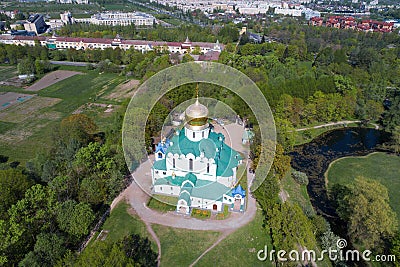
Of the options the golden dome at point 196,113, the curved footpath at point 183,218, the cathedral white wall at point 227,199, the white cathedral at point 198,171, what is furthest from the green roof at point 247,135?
the golden dome at point 196,113

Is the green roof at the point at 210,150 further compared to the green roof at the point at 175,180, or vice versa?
the green roof at the point at 175,180

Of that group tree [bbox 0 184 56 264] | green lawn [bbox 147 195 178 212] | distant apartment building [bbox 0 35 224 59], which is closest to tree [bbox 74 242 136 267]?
tree [bbox 0 184 56 264]

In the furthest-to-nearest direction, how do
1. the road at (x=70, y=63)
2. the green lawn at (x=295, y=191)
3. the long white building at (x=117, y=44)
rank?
1. the long white building at (x=117, y=44)
2. the road at (x=70, y=63)
3. the green lawn at (x=295, y=191)

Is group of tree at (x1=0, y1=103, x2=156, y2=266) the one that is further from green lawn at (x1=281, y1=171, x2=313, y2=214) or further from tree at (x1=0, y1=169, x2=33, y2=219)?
green lawn at (x1=281, y1=171, x2=313, y2=214)

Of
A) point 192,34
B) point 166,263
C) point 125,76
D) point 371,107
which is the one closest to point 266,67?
point 371,107

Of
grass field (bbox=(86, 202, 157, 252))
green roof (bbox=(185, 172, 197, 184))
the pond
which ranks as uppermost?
green roof (bbox=(185, 172, 197, 184))

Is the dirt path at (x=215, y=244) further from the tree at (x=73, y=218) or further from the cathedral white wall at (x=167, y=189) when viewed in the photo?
the tree at (x=73, y=218)
